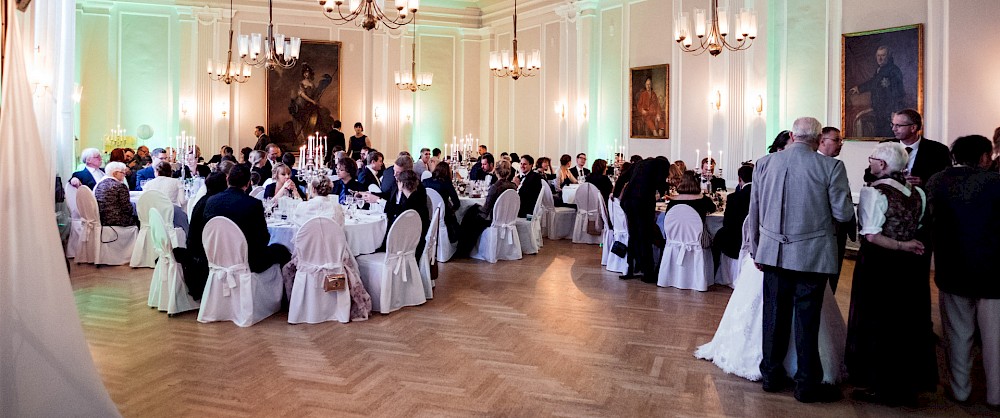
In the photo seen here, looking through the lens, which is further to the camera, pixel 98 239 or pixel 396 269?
pixel 98 239

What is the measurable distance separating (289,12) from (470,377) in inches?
518

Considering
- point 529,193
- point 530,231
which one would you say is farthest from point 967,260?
point 529,193

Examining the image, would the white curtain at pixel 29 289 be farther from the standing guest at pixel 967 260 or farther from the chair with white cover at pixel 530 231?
the chair with white cover at pixel 530 231

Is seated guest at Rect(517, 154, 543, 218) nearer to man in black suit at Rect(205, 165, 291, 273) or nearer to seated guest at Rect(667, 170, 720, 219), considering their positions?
seated guest at Rect(667, 170, 720, 219)

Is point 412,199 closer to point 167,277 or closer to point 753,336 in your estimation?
point 167,277

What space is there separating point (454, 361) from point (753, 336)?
6.67 ft

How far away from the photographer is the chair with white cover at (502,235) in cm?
948

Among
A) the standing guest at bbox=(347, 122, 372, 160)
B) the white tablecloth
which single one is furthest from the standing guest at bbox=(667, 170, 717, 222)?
the standing guest at bbox=(347, 122, 372, 160)

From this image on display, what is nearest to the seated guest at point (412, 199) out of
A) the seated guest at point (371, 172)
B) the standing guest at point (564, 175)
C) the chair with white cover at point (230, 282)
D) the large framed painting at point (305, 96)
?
the chair with white cover at point (230, 282)

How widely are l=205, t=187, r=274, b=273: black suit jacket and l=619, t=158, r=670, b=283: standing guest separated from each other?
3878 millimetres

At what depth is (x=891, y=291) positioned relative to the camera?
4.42 metres

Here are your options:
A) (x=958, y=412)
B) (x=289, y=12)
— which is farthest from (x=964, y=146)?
(x=289, y=12)

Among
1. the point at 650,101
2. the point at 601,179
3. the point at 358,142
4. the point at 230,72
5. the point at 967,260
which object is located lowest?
the point at 967,260

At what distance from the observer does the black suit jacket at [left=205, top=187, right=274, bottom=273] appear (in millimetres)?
6090
